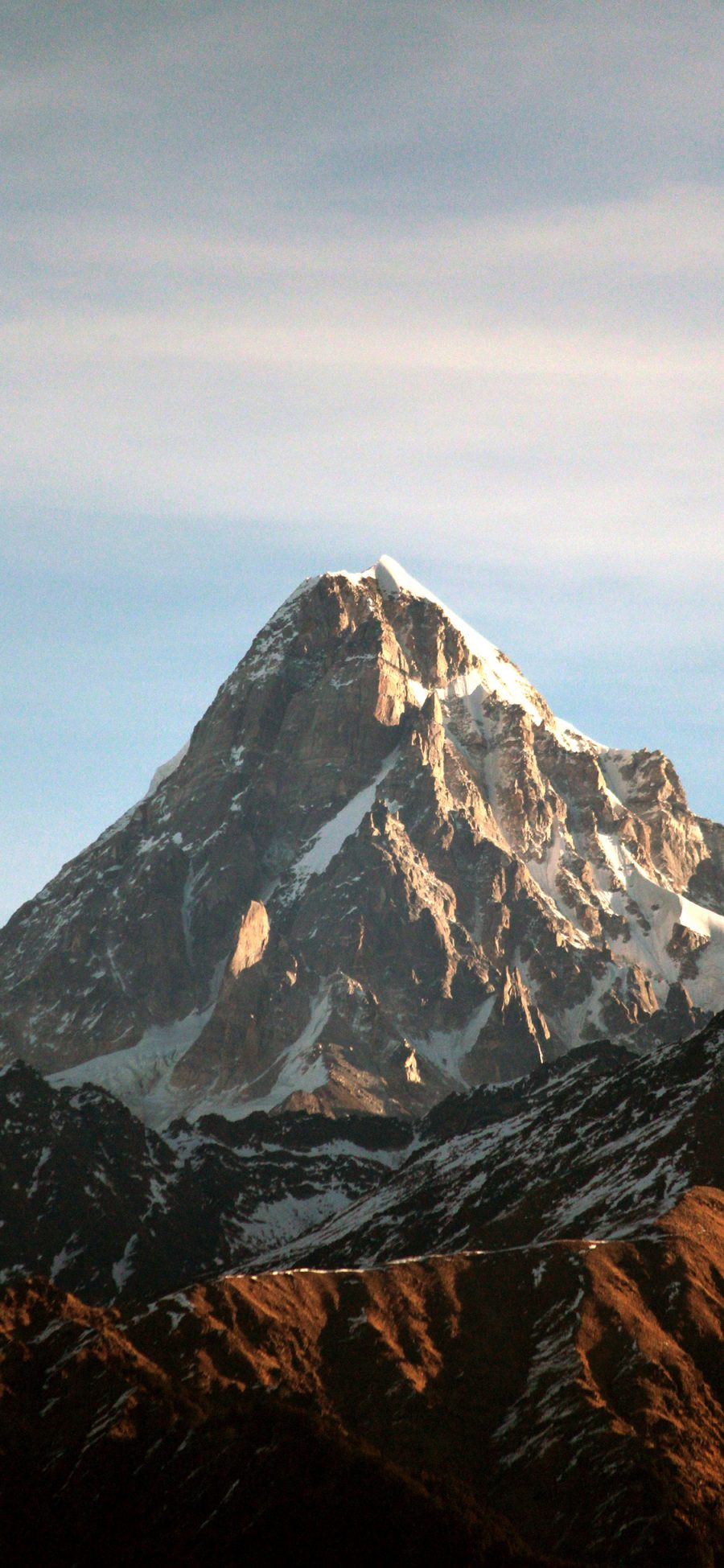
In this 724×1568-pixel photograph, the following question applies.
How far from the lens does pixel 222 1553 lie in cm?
19975

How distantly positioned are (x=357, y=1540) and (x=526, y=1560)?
561 inches

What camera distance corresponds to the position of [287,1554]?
19712 centimetres

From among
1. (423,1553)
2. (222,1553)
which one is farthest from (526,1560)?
(222,1553)

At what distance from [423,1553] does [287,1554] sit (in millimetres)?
11607

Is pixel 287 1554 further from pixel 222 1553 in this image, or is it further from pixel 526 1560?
pixel 526 1560

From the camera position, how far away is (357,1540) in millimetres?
197375

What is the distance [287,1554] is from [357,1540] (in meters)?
6.07

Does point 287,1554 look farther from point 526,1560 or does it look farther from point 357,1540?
point 526,1560

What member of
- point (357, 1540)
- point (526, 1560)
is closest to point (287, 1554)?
point (357, 1540)

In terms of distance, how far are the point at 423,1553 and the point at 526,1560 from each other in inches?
344

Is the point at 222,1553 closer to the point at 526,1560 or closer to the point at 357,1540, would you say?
the point at 357,1540

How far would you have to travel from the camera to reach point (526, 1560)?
7741 inches

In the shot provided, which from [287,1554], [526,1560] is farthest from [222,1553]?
[526,1560]
